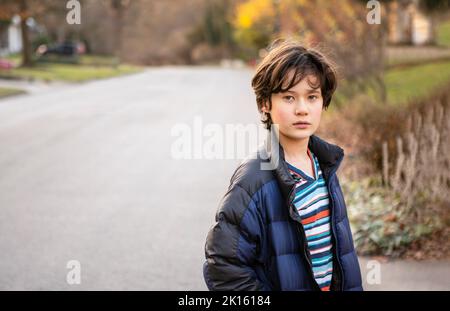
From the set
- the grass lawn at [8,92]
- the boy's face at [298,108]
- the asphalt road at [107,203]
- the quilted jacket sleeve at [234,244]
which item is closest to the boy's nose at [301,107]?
the boy's face at [298,108]

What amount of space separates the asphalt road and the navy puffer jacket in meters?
2.90

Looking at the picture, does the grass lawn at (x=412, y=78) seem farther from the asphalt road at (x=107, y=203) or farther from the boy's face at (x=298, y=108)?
the boy's face at (x=298, y=108)

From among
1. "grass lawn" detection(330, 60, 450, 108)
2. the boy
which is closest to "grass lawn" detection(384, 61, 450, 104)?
"grass lawn" detection(330, 60, 450, 108)

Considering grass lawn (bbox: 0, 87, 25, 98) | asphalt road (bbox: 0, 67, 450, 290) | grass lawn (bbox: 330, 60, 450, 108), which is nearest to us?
asphalt road (bbox: 0, 67, 450, 290)

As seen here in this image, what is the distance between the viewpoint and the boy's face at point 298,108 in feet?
8.70

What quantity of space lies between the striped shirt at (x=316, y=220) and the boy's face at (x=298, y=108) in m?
0.16

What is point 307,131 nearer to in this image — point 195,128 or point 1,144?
point 1,144

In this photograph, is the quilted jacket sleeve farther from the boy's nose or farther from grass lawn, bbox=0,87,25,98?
grass lawn, bbox=0,87,25,98

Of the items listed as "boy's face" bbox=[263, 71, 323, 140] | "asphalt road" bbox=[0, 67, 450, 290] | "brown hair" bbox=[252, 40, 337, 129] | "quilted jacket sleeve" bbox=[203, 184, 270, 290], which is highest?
"brown hair" bbox=[252, 40, 337, 129]

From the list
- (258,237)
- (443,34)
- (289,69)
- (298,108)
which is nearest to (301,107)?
(298,108)

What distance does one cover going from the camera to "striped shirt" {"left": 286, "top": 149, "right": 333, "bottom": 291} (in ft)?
8.88

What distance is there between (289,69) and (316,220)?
601mm
